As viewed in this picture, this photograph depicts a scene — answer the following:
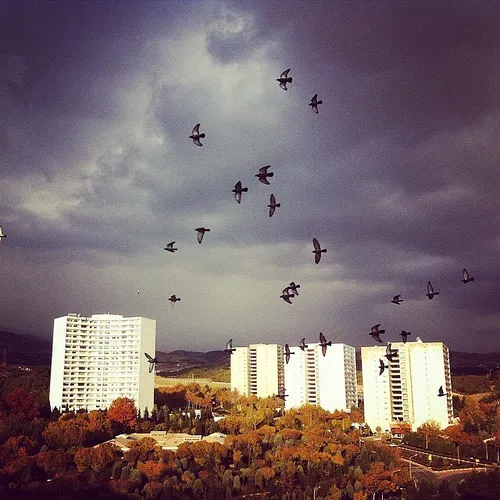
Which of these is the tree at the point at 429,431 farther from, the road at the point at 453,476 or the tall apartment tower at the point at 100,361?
the tall apartment tower at the point at 100,361

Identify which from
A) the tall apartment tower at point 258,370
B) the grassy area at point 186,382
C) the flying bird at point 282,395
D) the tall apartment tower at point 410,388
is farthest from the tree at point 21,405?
the grassy area at point 186,382

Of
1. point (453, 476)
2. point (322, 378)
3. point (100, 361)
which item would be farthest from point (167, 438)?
point (322, 378)

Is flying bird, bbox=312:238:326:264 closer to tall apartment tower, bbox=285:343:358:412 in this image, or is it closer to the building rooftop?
the building rooftop

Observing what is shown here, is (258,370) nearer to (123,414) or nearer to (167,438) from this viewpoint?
(123,414)

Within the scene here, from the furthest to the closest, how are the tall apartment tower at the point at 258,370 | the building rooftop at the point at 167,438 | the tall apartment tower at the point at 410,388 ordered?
the tall apartment tower at the point at 258,370 < the tall apartment tower at the point at 410,388 < the building rooftop at the point at 167,438

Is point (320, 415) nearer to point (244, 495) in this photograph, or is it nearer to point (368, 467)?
point (368, 467)

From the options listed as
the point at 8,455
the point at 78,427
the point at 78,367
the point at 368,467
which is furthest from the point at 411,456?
the point at 78,367

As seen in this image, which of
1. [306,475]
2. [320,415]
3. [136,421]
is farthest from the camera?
[320,415]
